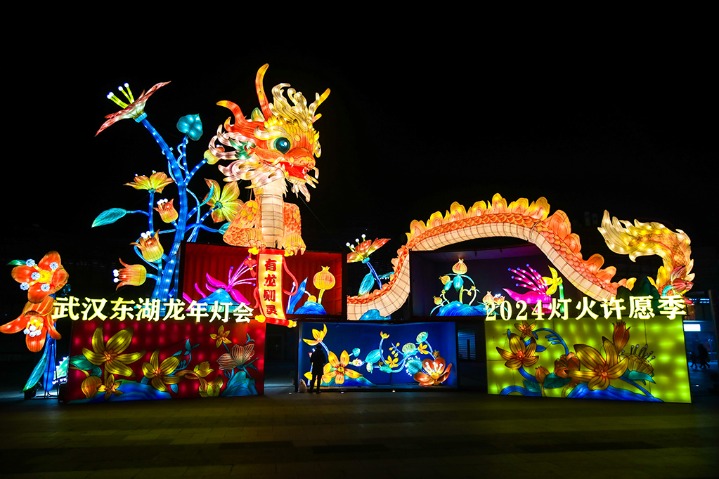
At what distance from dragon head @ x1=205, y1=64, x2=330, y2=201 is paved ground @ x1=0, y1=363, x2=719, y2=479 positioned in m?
7.47

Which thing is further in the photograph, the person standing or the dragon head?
the dragon head

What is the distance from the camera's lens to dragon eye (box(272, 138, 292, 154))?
54.1 feet

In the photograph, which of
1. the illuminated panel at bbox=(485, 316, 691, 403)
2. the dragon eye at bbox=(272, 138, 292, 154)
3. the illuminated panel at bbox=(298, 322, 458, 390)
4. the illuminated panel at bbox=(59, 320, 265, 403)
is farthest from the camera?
the dragon eye at bbox=(272, 138, 292, 154)

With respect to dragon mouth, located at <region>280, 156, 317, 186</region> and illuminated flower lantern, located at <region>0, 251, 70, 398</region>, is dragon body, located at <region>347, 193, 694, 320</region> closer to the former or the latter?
dragon mouth, located at <region>280, 156, 317, 186</region>

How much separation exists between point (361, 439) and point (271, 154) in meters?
10.8

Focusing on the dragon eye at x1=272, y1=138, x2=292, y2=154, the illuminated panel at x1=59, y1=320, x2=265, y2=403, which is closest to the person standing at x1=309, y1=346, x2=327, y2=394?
the illuminated panel at x1=59, y1=320, x2=265, y2=403

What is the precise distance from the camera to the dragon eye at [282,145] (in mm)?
16500

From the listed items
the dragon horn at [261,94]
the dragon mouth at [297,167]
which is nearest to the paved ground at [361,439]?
the dragon mouth at [297,167]

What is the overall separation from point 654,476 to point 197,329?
11.4 metres

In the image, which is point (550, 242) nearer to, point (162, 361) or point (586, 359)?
point (586, 359)

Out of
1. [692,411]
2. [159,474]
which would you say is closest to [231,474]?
[159,474]

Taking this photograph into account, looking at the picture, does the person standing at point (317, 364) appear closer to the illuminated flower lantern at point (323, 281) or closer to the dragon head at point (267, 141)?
the illuminated flower lantern at point (323, 281)

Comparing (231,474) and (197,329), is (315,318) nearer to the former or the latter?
(197,329)

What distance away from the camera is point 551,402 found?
12352 mm
